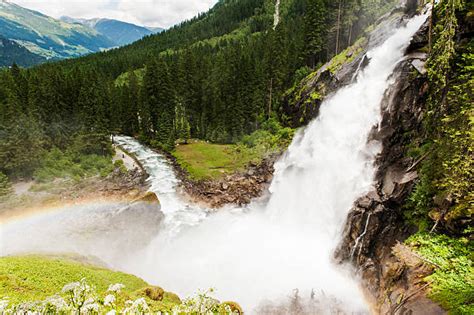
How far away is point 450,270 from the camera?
1363 cm

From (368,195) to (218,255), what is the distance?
12744mm

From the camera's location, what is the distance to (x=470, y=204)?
14438 mm

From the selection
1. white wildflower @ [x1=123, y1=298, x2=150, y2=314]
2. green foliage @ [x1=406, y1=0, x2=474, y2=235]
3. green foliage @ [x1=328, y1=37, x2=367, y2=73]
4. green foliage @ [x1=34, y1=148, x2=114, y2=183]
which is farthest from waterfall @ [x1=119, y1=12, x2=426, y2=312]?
green foliage @ [x1=34, y1=148, x2=114, y2=183]

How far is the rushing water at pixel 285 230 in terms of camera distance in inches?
765

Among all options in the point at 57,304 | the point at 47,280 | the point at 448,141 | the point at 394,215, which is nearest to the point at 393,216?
the point at 394,215

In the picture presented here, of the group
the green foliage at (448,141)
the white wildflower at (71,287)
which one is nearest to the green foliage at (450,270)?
the green foliage at (448,141)

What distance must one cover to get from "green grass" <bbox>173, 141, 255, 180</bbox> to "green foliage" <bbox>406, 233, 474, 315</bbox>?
1007 inches

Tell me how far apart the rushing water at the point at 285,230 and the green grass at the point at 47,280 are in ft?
17.1

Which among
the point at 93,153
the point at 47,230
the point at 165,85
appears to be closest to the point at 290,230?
the point at 47,230

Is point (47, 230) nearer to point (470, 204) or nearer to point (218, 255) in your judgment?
point (218, 255)

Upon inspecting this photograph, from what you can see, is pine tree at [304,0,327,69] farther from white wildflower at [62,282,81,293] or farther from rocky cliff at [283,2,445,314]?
white wildflower at [62,282,81,293]

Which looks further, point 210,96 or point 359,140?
point 210,96

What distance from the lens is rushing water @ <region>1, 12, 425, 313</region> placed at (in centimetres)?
1942

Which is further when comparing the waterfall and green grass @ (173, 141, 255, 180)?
green grass @ (173, 141, 255, 180)
